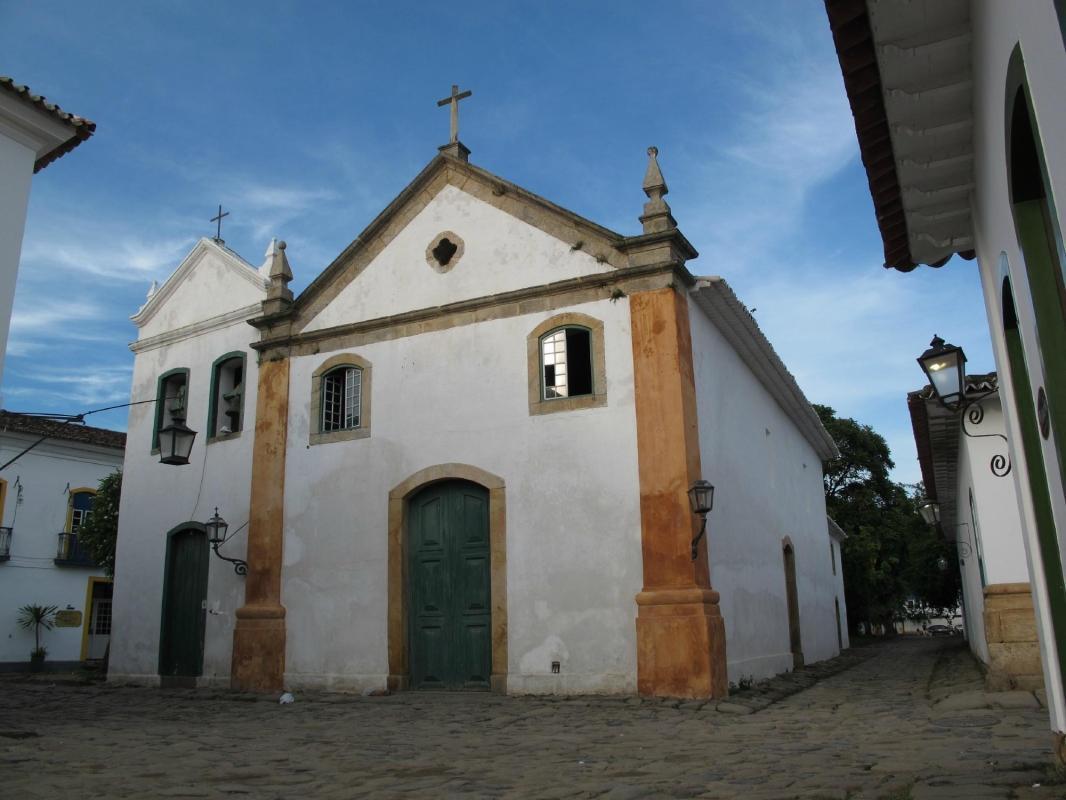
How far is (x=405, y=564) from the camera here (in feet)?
42.0

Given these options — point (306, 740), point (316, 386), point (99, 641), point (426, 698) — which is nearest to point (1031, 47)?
point (306, 740)

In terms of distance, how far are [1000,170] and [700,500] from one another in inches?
279

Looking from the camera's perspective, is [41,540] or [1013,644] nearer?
[1013,644]

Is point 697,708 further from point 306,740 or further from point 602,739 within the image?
point 306,740

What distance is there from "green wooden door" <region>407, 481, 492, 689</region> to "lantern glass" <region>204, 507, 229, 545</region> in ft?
10.9

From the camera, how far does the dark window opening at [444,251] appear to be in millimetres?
13633

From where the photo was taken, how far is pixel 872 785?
5094 mm

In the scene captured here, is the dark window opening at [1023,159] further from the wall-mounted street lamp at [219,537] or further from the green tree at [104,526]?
the green tree at [104,526]

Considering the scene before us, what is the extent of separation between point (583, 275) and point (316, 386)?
4834 mm

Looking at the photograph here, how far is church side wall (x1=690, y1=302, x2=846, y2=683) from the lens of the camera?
12211 mm

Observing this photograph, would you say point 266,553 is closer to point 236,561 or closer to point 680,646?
point 236,561

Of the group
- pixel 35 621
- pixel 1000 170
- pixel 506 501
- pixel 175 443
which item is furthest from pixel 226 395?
pixel 1000 170

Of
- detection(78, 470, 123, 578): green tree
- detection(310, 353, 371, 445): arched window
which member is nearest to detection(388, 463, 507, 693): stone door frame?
detection(310, 353, 371, 445): arched window

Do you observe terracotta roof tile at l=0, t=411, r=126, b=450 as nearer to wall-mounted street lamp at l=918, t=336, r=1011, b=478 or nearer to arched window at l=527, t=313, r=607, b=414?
arched window at l=527, t=313, r=607, b=414
